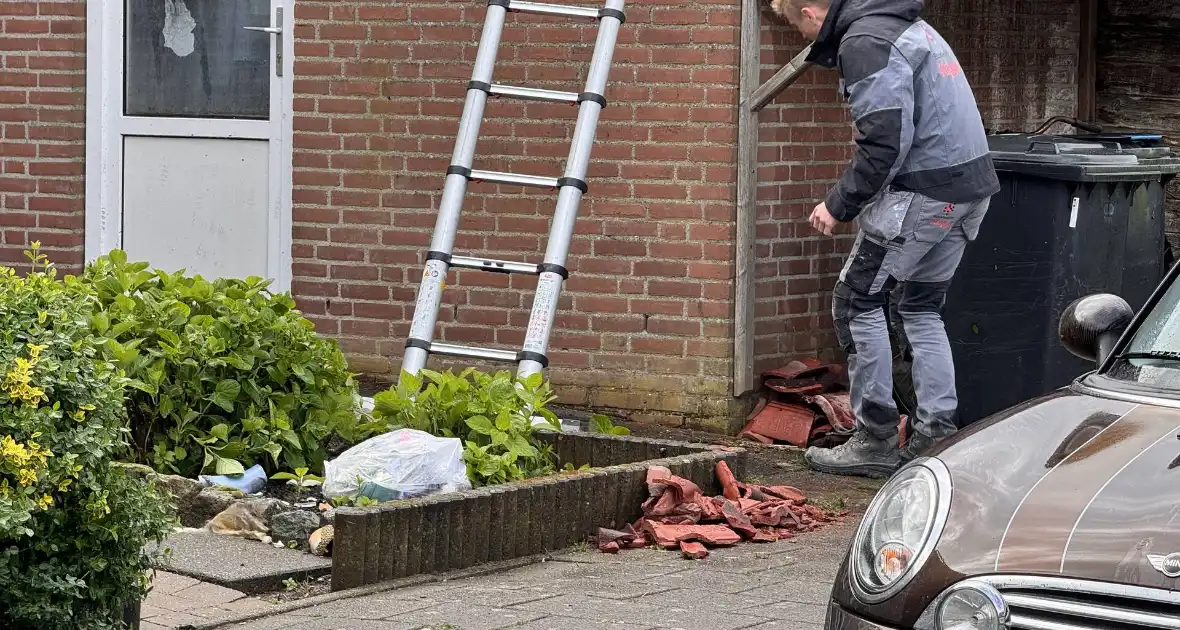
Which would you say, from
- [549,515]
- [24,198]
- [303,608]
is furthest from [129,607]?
[24,198]

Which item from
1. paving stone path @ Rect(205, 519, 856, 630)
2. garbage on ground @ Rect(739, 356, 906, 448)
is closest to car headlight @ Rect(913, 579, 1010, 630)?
paving stone path @ Rect(205, 519, 856, 630)

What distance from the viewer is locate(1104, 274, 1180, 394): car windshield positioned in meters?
3.75

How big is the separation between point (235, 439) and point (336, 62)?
295 cm

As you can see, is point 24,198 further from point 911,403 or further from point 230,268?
point 911,403

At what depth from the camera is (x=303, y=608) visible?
479 centimetres

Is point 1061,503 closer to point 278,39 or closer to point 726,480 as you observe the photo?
point 726,480

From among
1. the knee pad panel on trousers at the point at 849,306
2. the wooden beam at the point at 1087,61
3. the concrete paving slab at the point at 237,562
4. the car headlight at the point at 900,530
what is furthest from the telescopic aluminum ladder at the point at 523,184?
the wooden beam at the point at 1087,61

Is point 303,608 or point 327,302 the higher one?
point 327,302

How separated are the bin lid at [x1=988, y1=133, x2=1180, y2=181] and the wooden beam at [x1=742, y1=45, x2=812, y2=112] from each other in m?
0.93

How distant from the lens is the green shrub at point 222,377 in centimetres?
578

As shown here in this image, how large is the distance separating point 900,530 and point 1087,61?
26.4ft

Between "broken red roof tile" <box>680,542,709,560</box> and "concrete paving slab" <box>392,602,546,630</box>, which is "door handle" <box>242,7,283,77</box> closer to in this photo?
"broken red roof tile" <box>680,542,709,560</box>

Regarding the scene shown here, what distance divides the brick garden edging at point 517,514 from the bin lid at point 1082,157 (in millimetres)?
2012

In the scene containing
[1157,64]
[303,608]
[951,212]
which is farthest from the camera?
[1157,64]
